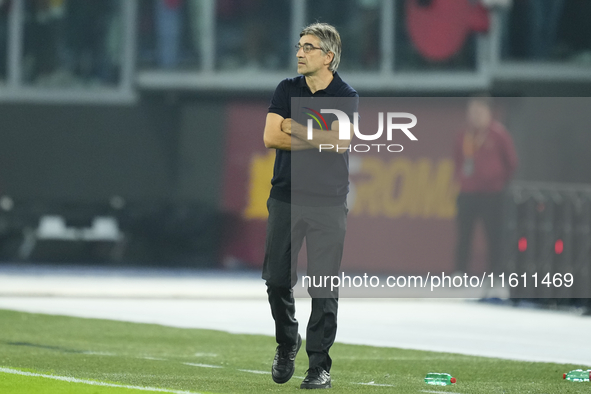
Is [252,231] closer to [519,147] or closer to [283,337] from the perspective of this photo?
[519,147]

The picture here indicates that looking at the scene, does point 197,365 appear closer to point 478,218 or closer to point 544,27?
point 478,218

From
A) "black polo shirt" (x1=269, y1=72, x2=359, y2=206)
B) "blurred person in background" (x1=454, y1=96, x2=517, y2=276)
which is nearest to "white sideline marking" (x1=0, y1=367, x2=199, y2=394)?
"black polo shirt" (x1=269, y1=72, x2=359, y2=206)

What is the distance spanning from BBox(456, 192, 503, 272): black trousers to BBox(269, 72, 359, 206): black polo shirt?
26.4ft

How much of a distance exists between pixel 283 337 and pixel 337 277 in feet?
1.89

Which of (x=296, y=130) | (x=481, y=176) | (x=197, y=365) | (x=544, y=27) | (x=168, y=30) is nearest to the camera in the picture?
(x=296, y=130)

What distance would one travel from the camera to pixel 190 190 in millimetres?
22953

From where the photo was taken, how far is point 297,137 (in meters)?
7.70

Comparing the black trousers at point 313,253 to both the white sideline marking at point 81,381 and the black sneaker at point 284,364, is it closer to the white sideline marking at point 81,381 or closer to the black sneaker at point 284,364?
the black sneaker at point 284,364

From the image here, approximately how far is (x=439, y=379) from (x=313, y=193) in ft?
5.51

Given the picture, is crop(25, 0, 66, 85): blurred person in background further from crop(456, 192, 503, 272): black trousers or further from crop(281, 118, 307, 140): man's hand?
crop(281, 118, 307, 140): man's hand

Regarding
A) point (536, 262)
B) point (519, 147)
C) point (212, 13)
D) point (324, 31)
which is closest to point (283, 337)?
point (324, 31)

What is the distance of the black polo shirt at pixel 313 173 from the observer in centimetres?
773

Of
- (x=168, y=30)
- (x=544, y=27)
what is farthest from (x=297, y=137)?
(x=168, y=30)

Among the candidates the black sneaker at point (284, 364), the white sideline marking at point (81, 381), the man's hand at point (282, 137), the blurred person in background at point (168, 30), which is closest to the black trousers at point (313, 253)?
the black sneaker at point (284, 364)
